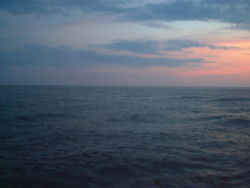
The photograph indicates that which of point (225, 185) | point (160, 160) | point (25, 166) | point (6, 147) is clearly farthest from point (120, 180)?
point (6, 147)

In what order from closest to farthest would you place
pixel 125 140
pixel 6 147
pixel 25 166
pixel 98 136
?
pixel 25 166 → pixel 6 147 → pixel 125 140 → pixel 98 136

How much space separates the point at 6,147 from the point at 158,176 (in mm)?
8007

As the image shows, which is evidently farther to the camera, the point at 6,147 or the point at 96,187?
the point at 6,147

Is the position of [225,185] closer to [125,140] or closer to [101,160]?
[101,160]

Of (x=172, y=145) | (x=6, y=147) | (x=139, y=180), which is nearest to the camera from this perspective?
(x=139, y=180)

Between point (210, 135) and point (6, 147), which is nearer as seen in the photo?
point (6, 147)

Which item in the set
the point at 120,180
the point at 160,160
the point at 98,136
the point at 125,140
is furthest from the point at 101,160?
the point at 98,136

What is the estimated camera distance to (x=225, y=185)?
6121 millimetres

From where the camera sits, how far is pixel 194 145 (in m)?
10.7

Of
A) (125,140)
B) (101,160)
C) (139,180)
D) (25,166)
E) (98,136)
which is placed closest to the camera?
(139,180)

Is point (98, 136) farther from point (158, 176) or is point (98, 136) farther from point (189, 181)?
point (189, 181)

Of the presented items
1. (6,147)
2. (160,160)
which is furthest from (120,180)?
(6,147)

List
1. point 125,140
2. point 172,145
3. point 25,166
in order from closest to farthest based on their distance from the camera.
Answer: point 25,166 < point 172,145 < point 125,140

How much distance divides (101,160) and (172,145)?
4355mm
